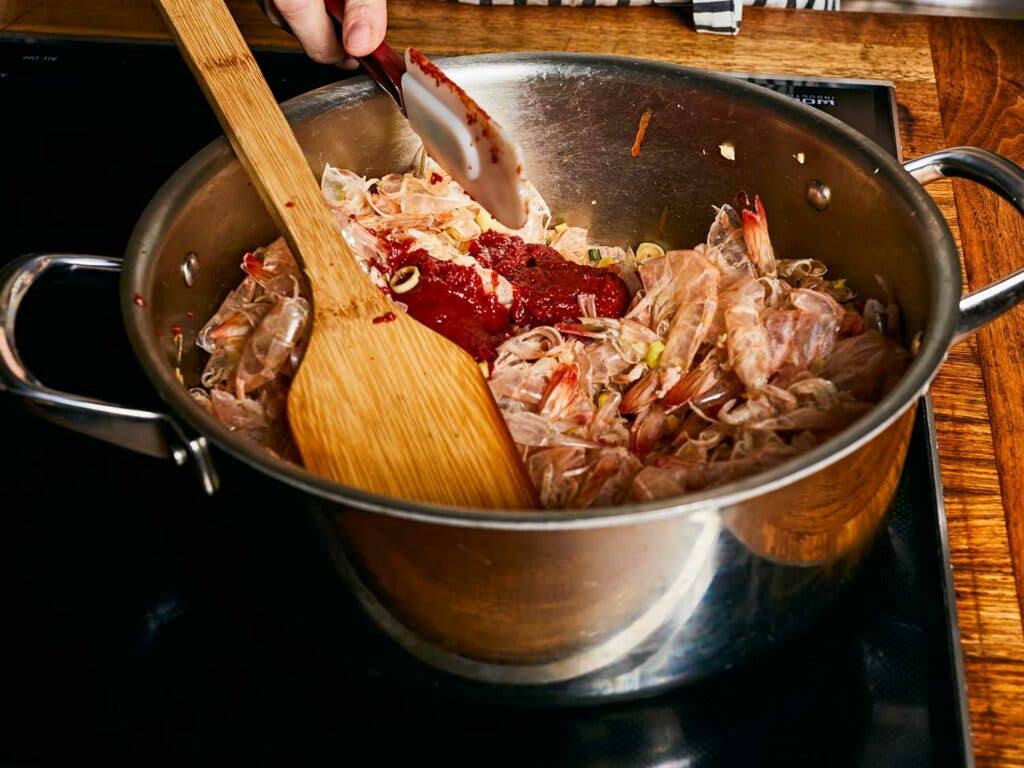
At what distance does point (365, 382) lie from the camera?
1239mm

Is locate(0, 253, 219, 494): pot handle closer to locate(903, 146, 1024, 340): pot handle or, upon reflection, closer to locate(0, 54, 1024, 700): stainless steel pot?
locate(0, 54, 1024, 700): stainless steel pot

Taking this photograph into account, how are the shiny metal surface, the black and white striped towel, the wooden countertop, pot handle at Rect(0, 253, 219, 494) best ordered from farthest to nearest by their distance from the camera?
the black and white striped towel < the wooden countertop < the shiny metal surface < pot handle at Rect(0, 253, 219, 494)

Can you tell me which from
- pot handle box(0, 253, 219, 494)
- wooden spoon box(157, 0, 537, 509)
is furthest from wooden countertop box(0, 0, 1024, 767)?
pot handle box(0, 253, 219, 494)

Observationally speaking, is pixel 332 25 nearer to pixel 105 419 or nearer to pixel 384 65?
pixel 384 65

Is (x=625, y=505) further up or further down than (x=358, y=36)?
further down

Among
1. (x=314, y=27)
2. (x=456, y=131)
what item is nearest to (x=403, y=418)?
(x=456, y=131)

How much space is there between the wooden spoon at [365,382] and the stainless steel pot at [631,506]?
4 centimetres

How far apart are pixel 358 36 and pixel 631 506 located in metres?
0.95

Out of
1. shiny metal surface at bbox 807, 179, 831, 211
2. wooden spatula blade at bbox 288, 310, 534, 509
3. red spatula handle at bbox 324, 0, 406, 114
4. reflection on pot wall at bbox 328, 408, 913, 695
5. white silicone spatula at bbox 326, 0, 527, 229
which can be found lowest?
reflection on pot wall at bbox 328, 408, 913, 695

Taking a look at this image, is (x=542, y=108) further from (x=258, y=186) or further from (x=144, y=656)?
(x=144, y=656)

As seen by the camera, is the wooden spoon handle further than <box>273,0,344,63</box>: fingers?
No

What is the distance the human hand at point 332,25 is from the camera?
154 cm

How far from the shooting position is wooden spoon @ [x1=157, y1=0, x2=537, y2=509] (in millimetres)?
1155

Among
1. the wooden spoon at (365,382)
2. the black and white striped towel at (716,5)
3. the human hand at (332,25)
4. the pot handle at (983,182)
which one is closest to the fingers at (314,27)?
the human hand at (332,25)
